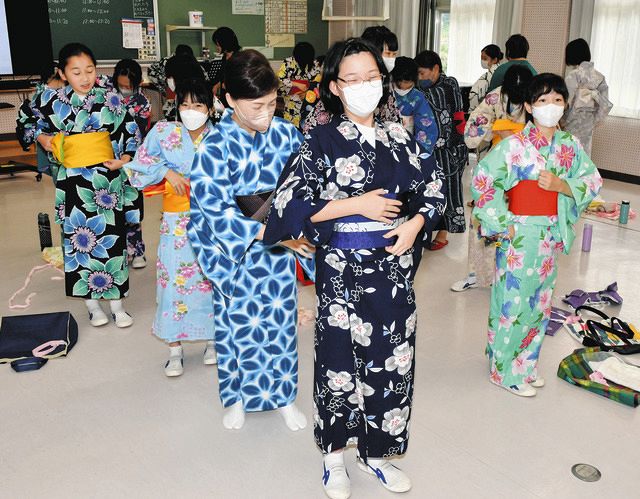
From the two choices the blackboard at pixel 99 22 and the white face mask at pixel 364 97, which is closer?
the white face mask at pixel 364 97

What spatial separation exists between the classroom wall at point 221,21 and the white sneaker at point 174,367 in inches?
280

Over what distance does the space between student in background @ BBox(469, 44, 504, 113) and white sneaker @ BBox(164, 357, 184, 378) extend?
13.9ft

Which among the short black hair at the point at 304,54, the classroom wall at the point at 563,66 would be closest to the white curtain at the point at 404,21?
the classroom wall at the point at 563,66

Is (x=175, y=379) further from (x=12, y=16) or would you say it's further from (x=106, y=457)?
(x=12, y=16)

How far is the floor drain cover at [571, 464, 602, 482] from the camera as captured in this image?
8.10 ft

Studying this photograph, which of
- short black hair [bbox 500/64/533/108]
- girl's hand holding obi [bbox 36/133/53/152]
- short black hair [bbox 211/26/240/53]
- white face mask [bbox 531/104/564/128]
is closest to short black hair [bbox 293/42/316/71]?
short black hair [bbox 211/26/240/53]

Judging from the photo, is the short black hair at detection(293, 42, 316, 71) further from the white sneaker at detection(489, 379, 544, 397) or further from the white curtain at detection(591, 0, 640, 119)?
the white sneaker at detection(489, 379, 544, 397)

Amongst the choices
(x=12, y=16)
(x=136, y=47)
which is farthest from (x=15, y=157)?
(x=136, y=47)

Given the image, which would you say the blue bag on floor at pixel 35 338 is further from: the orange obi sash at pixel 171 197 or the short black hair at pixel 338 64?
the short black hair at pixel 338 64

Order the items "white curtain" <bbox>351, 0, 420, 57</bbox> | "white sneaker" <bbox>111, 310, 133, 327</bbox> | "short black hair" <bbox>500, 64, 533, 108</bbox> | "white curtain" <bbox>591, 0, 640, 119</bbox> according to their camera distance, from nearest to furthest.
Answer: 1. "short black hair" <bbox>500, 64, 533, 108</bbox>
2. "white sneaker" <bbox>111, 310, 133, 327</bbox>
3. "white curtain" <bbox>591, 0, 640, 119</bbox>
4. "white curtain" <bbox>351, 0, 420, 57</bbox>

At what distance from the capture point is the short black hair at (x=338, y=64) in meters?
2.09

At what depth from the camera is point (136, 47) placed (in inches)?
367

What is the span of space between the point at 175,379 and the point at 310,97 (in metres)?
3.05

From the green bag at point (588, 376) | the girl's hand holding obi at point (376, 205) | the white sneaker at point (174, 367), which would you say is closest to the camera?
the girl's hand holding obi at point (376, 205)
